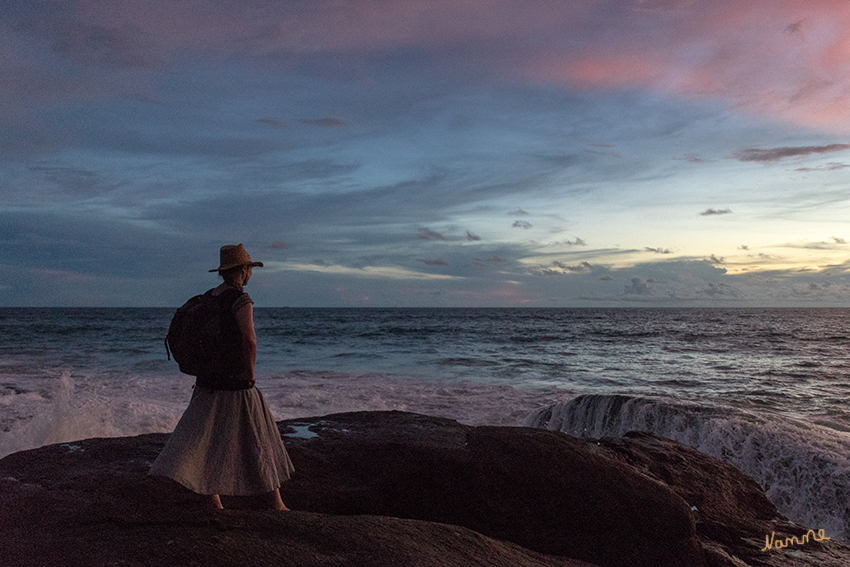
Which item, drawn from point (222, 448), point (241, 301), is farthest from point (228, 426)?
point (241, 301)

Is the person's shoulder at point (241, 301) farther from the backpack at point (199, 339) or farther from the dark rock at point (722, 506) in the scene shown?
the dark rock at point (722, 506)

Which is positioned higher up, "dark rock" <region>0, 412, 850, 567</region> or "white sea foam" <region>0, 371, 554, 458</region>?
"dark rock" <region>0, 412, 850, 567</region>

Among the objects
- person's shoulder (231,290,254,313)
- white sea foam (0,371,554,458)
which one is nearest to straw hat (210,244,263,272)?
person's shoulder (231,290,254,313)

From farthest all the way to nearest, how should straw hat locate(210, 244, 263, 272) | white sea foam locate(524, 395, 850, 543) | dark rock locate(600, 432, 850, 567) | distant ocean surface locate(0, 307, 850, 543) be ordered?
distant ocean surface locate(0, 307, 850, 543), white sea foam locate(524, 395, 850, 543), dark rock locate(600, 432, 850, 567), straw hat locate(210, 244, 263, 272)

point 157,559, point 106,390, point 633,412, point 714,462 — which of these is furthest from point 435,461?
point 106,390

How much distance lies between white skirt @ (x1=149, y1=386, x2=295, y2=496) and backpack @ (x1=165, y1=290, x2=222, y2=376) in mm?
207

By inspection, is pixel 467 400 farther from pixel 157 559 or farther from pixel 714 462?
pixel 157 559

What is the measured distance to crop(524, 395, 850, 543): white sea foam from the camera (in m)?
6.23

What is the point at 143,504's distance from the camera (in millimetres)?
3699

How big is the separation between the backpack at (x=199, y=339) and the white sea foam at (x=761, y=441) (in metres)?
6.61

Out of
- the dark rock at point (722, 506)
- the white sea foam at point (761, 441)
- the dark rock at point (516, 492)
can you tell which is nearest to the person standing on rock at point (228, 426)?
the dark rock at point (516, 492)

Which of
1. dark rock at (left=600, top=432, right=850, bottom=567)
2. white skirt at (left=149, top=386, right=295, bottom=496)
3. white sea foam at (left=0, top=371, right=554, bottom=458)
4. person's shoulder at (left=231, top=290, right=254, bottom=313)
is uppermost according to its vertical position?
person's shoulder at (left=231, top=290, right=254, bottom=313)

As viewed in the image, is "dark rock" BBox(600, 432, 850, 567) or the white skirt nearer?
the white skirt

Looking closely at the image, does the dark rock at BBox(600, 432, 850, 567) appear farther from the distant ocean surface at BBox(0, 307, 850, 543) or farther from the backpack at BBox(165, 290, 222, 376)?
the backpack at BBox(165, 290, 222, 376)
